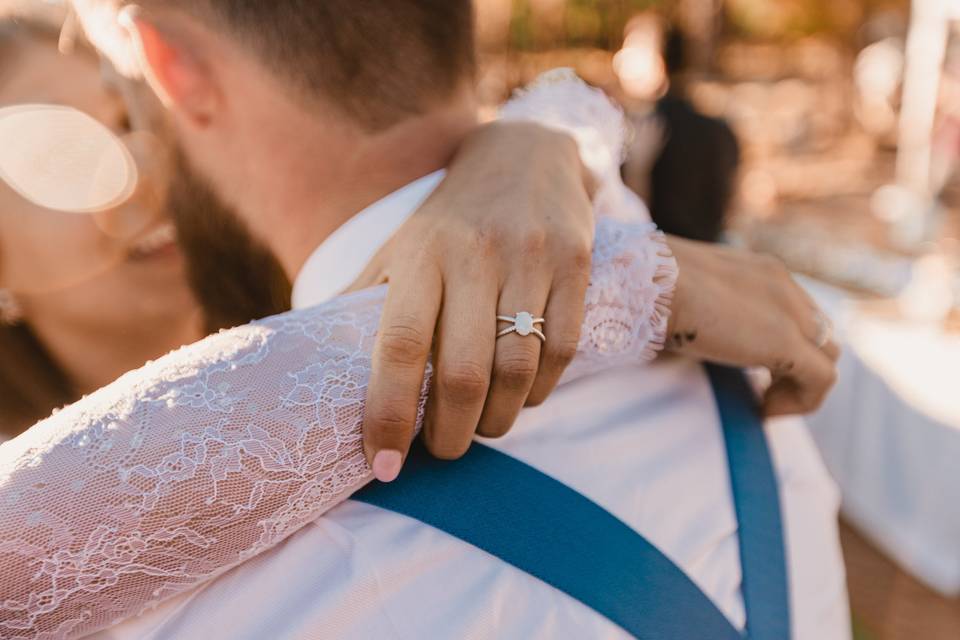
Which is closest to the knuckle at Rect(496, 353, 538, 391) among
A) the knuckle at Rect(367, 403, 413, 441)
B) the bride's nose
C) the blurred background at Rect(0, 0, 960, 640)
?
the knuckle at Rect(367, 403, 413, 441)

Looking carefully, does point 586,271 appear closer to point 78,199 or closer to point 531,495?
point 531,495

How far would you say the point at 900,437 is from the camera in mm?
3180

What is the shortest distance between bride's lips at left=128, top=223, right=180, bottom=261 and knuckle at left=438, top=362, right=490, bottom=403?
1237 millimetres

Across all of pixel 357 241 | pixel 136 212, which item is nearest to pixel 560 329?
pixel 357 241

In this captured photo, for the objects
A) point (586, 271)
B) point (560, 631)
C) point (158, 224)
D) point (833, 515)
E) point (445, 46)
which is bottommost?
point (833, 515)

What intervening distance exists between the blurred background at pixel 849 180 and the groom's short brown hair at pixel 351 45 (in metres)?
0.48

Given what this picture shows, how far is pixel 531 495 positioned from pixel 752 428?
48 cm

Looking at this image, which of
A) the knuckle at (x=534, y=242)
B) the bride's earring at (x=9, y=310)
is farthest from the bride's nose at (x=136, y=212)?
the knuckle at (x=534, y=242)

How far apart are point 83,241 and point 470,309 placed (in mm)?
1305

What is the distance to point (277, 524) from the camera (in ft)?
2.41

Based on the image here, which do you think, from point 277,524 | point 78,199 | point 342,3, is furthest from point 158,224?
point 277,524

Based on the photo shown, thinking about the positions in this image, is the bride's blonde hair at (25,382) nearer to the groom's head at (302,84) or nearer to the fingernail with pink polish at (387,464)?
the groom's head at (302,84)

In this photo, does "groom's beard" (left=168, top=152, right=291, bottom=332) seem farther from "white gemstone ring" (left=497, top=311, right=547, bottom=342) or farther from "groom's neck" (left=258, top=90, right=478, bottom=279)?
"white gemstone ring" (left=497, top=311, right=547, bottom=342)

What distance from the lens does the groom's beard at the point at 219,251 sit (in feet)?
3.74
